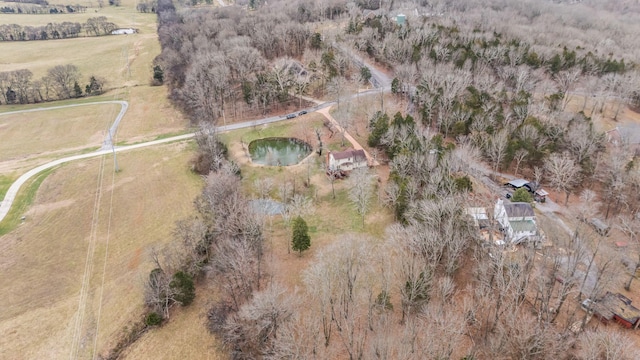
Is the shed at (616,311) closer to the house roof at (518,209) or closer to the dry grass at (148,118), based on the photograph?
the house roof at (518,209)

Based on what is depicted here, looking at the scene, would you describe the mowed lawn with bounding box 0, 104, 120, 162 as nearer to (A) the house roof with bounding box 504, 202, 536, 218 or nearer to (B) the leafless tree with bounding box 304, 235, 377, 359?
(B) the leafless tree with bounding box 304, 235, 377, 359

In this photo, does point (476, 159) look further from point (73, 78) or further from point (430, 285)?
point (73, 78)

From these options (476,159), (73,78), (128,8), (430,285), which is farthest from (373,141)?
(128,8)

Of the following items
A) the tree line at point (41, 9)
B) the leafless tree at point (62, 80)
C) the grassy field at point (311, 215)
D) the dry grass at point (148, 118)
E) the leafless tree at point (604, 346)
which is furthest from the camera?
the tree line at point (41, 9)

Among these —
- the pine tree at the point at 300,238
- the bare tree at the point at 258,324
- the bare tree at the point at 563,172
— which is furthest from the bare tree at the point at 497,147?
the bare tree at the point at 258,324

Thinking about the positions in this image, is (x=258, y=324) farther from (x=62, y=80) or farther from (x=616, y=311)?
(x=62, y=80)

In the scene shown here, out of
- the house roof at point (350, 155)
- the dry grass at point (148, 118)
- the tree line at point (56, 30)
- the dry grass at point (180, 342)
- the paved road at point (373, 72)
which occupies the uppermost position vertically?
the tree line at point (56, 30)

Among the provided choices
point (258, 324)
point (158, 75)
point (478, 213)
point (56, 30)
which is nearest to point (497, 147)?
point (478, 213)
